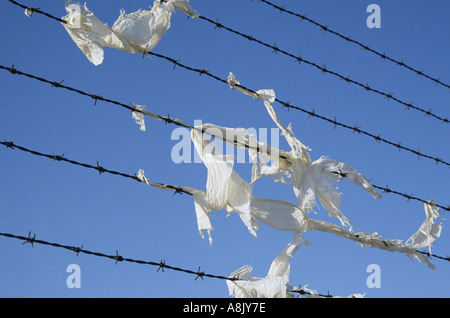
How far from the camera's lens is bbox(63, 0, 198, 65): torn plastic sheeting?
2809mm

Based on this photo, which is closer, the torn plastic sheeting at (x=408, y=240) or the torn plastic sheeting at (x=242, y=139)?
the torn plastic sheeting at (x=242, y=139)

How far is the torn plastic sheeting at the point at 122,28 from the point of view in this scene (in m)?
2.81

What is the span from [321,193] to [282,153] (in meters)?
0.29

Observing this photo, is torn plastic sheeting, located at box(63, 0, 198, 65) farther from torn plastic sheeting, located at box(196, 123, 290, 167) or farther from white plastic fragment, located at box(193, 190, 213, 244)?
white plastic fragment, located at box(193, 190, 213, 244)

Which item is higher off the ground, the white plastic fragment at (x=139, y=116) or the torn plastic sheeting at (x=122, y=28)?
the torn plastic sheeting at (x=122, y=28)

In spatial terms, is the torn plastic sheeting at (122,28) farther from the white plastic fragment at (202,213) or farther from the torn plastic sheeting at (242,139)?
the white plastic fragment at (202,213)

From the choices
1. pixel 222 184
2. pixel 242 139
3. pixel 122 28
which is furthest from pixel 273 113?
pixel 122 28

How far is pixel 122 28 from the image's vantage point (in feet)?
9.48

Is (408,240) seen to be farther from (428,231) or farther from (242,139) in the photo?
(242,139)

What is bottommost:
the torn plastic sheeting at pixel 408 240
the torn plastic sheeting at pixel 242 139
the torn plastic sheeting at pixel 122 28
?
the torn plastic sheeting at pixel 408 240

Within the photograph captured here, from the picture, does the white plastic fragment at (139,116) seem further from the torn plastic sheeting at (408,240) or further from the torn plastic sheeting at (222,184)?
the torn plastic sheeting at (408,240)

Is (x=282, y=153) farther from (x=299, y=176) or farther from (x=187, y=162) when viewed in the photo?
(x=187, y=162)

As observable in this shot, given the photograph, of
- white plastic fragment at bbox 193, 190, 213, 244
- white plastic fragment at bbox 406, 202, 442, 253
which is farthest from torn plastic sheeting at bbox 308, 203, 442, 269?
white plastic fragment at bbox 193, 190, 213, 244

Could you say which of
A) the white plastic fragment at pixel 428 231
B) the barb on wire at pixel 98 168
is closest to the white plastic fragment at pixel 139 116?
the barb on wire at pixel 98 168
